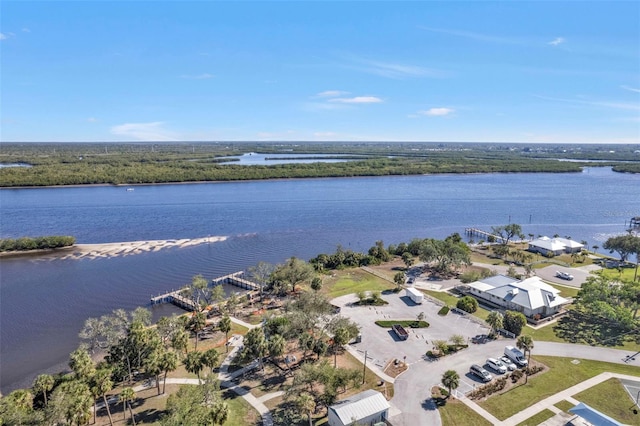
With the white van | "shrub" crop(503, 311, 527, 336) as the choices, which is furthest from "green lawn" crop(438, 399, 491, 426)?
"shrub" crop(503, 311, 527, 336)

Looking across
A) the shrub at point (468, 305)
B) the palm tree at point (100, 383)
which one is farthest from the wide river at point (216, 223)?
the shrub at point (468, 305)

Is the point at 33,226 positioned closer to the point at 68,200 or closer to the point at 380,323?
the point at 68,200

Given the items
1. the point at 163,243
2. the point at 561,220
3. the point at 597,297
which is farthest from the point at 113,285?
the point at 561,220

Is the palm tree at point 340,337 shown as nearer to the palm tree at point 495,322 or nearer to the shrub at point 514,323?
the palm tree at point 495,322

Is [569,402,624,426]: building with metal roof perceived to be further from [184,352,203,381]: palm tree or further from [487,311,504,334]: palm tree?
[184,352,203,381]: palm tree

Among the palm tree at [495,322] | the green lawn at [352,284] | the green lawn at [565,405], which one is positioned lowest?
the green lawn at [565,405]
